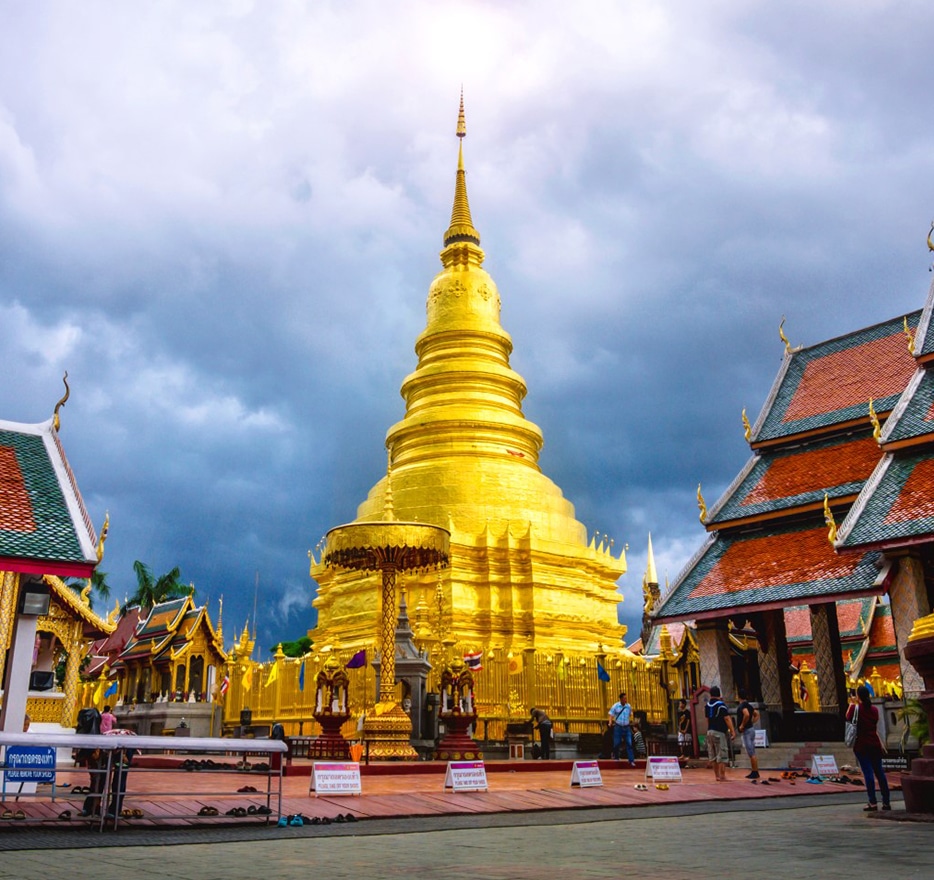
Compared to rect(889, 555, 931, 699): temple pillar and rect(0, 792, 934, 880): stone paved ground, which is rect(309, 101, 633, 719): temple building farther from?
rect(0, 792, 934, 880): stone paved ground

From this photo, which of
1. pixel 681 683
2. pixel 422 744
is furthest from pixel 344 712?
pixel 681 683

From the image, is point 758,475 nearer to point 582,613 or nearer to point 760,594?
point 760,594

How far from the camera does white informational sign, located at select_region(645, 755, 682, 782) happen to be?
508 inches

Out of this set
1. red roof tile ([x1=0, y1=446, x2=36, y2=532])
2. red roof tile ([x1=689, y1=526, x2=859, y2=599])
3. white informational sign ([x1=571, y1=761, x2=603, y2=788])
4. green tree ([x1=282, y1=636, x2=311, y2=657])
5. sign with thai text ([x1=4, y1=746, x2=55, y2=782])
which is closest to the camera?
sign with thai text ([x1=4, y1=746, x2=55, y2=782])

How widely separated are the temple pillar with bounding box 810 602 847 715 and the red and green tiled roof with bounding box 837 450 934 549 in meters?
4.16

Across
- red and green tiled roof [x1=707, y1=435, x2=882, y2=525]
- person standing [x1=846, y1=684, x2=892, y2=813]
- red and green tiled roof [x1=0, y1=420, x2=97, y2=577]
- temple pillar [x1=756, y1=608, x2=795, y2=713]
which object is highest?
red and green tiled roof [x1=707, y1=435, x2=882, y2=525]

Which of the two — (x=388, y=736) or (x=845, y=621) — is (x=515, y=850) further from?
(x=845, y=621)

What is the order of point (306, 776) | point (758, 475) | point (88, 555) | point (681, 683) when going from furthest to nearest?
point (681, 683), point (758, 475), point (306, 776), point (88, 555)

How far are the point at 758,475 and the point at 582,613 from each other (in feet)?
31.2

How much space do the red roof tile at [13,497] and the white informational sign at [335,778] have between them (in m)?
4.15

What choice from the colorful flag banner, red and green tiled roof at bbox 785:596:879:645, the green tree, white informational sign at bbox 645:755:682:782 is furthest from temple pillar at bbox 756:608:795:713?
the green tree

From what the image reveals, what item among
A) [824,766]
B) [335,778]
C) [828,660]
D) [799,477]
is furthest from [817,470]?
[335,778]

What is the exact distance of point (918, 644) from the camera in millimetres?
8406

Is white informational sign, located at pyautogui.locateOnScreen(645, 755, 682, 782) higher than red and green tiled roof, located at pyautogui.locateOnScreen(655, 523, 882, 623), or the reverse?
red and green tiled roof, located at pyautogui.locateOnScreen(655, 523, 882, 623)
